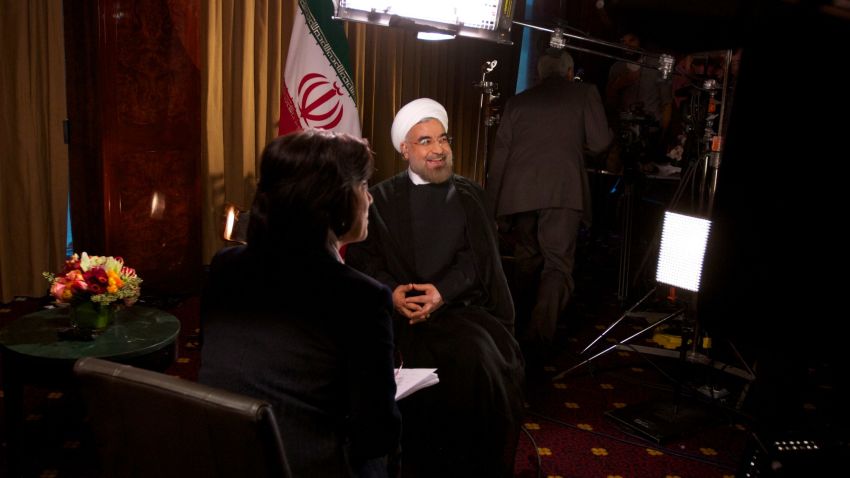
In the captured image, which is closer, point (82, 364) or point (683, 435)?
point (82, 364)

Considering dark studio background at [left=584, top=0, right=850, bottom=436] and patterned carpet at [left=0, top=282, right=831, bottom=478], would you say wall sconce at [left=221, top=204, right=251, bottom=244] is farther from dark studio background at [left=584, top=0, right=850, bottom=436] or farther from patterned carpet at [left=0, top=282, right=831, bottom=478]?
dark studio background at [left=584, top=0, right=850, bottom=436]

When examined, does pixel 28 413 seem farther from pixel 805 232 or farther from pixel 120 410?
pixel 805 232

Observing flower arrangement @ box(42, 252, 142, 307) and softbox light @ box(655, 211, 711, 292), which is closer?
flower arrangement @ box(42, 252, 142, 307)

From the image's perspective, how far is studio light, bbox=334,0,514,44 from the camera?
2539mm

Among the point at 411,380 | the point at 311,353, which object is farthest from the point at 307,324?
the point at 411,380

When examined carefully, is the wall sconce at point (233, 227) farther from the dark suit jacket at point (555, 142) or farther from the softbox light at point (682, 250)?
the softbox light at point (682, 250)

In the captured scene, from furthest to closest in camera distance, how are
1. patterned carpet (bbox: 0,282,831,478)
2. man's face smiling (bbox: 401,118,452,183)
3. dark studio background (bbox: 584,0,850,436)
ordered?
1. man's face smiling (bbox: 401,118,452,183)
2. patterned carpet (bbox: 0,282,831,478)
3. dark studio background (bbox: 584,0,850,436)

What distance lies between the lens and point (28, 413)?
2.54m

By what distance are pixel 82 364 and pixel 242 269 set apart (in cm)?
31

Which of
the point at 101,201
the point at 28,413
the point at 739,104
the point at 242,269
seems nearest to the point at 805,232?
the point at 739,104

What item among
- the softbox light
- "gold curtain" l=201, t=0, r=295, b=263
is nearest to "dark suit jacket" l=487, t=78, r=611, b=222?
the softbox light

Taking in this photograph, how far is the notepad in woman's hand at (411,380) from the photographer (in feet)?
5.00

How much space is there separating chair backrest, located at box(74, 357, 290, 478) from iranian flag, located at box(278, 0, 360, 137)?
288 centimetres

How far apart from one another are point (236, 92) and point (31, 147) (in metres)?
1.24
